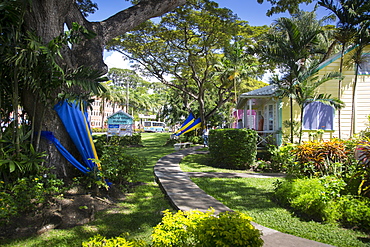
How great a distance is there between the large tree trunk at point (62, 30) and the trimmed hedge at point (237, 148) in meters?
5.76

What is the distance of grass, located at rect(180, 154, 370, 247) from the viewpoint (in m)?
4.02

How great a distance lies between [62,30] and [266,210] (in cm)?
601

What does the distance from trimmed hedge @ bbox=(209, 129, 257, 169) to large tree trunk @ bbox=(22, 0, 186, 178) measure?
576cm

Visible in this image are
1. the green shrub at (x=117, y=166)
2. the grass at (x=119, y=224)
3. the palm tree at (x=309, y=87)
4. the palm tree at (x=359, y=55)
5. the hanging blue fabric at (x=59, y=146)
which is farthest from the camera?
the palm tree at (x=359, y=55)

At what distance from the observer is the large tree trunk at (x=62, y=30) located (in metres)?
5.34

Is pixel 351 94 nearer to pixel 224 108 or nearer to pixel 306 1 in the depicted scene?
pixel 306 1

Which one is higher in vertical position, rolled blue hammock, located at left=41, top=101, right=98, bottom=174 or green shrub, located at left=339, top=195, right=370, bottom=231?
rolled blue hammock, located at left=41, top=101, right=98, bottom=174

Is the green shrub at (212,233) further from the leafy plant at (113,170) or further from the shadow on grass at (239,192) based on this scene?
the leafy plant at (113,170)

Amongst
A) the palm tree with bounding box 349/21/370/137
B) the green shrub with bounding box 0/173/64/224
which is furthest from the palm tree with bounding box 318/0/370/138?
the green shrub with bounding box 0/173/64/224

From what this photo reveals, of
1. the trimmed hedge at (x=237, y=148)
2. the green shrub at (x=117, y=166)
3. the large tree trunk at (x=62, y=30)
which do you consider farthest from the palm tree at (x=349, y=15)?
the green shrub at (x=117, y=166)

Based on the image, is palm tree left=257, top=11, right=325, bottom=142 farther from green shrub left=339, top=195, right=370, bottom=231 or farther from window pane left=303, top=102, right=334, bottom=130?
green shrub left=339, top=195, right=370, bottom=231

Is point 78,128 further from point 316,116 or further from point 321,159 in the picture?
point 316,116

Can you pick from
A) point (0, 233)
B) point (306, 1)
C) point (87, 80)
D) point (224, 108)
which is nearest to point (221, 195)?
point (87, 80)

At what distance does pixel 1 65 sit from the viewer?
14.9 ft
